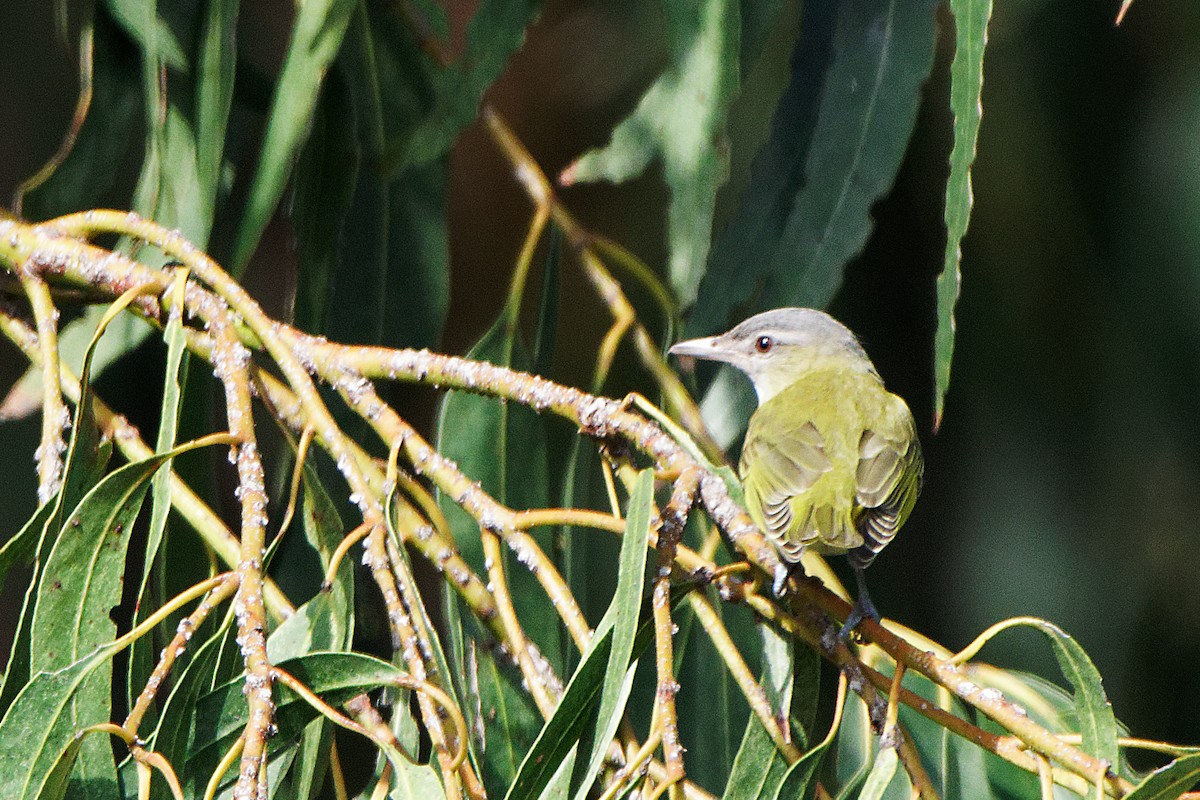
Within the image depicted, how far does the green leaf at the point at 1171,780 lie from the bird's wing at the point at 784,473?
30.1 inches

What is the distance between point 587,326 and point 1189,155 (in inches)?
78.3

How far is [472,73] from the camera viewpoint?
1.98 meters

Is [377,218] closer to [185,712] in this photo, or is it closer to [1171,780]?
[185,712]

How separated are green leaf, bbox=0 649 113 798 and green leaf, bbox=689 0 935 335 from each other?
1.05 m

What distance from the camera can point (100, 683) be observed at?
1.42 meters

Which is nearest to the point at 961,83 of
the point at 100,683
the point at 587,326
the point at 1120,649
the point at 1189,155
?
the point at 100,683

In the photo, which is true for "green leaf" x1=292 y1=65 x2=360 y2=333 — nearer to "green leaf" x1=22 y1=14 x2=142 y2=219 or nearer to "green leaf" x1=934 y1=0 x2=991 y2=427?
"green leaf" x1=22 y1=14 x2=142 y2=219

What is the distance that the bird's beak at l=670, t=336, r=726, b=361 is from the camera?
2252 millimetres

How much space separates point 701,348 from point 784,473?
275 millimetres

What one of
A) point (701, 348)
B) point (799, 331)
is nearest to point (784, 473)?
point (701, 348)

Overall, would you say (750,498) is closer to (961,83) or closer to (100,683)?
(961,83)

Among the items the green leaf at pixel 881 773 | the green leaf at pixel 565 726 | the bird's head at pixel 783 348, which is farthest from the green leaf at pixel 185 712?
the bird's head at pixel 783 348


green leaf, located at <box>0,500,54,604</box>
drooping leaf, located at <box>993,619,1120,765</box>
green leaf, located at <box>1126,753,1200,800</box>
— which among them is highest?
green leaf, located at <box>0,500,54,604</box>

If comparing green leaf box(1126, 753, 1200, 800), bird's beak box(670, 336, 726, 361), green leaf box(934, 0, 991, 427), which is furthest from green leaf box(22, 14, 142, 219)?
green leaf box(1126, 753, 1200, 800)
